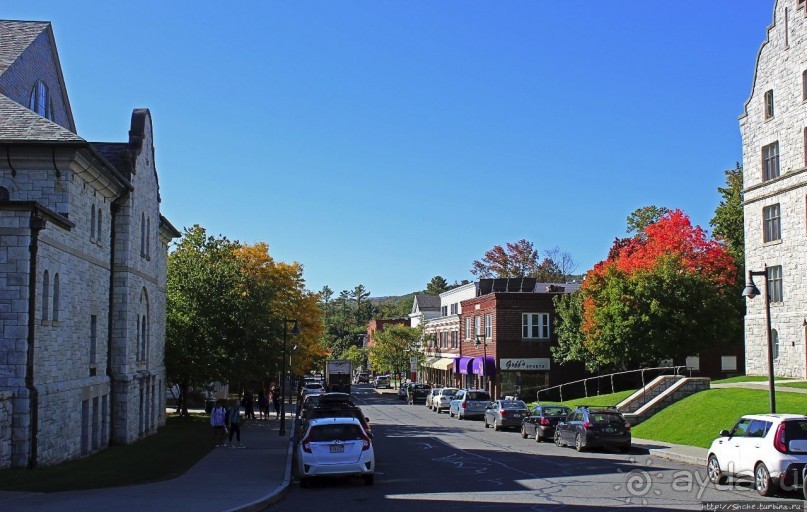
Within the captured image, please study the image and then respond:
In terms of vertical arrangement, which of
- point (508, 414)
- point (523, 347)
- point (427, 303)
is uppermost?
point (427, 303)

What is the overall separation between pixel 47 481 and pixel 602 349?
107 ft

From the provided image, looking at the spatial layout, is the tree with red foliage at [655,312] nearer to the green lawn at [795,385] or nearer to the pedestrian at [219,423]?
the green lawn at [795,385]

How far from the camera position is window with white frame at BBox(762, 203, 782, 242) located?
124 ft

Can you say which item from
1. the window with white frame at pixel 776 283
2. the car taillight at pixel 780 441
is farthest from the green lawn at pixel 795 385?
the car taillight at pixel 780 441

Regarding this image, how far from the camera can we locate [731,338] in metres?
45.6

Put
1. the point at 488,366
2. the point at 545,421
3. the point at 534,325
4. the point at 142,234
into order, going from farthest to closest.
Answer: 1. the point at 488,366
2. the point at 534,325
3. the point at 142,234
4. the point at 545,421

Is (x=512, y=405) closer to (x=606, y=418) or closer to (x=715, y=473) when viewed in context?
(x=606, y=418)

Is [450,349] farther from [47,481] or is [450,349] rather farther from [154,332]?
[47,481]

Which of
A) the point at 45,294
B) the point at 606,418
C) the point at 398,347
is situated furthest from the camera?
the point at 398,347

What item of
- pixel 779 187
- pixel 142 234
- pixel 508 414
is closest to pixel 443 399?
pixel 508 414

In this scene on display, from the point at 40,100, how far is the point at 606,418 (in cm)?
2304

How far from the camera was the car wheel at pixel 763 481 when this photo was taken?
15773 millimetres

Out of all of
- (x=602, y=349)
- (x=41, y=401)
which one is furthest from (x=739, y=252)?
(x=41, y=401)

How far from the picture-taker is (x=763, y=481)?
1595 cm
